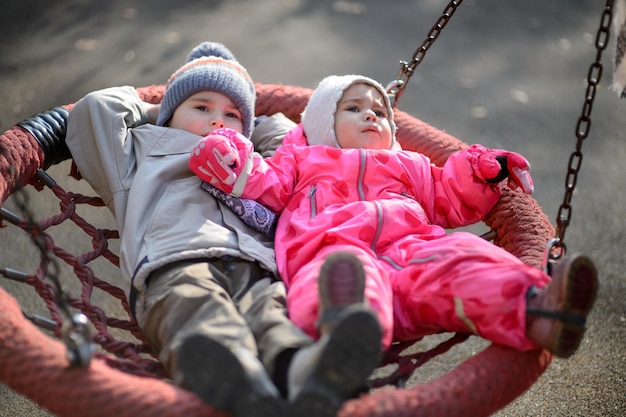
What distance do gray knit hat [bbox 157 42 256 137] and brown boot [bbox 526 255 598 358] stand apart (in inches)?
44.3

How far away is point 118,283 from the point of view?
302cm

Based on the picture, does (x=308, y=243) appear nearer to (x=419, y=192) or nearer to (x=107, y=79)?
(x=419, y=192)

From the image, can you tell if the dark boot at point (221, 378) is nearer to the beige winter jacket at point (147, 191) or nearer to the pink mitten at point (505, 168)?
the beige winter jacket at point (147, 191)

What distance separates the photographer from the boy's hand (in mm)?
1848

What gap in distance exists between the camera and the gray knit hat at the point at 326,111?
2.10 m

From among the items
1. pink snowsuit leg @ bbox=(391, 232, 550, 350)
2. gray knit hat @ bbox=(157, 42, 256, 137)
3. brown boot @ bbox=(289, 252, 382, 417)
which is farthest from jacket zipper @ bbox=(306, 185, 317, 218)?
brown boot @ bbox=(289, 252, 382, 417)

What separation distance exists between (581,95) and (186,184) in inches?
126

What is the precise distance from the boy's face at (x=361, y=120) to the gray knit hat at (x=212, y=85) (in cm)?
29

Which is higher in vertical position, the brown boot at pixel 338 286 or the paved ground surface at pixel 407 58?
the brown boot at pixel 338 286

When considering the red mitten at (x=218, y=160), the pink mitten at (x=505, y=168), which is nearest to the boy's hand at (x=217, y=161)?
the red mitten at (x=218, y=160)

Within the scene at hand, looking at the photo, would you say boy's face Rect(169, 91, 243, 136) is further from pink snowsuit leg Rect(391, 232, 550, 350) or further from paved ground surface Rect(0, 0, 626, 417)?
paved ground surface Rect(0, 0, 626, 417)

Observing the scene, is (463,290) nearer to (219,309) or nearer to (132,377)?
(219,309)

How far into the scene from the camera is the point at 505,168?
77.2 inches

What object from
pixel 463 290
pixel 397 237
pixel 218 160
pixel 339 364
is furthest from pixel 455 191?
pixel 339 364
